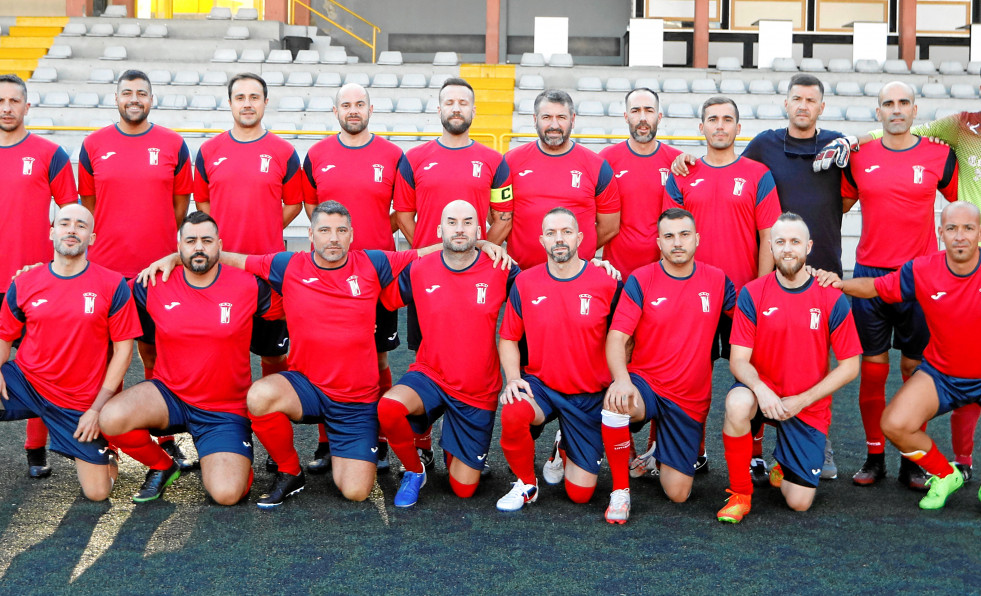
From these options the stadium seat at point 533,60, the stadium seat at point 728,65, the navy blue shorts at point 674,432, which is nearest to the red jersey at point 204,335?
the navy blue shorts at point 674,432

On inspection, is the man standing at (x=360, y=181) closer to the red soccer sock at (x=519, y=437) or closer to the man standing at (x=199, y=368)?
the man standing at (x=199, y=368)

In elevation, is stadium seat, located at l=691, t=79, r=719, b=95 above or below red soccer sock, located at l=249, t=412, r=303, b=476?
above

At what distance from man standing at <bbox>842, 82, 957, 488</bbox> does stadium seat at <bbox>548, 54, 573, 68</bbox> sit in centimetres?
923

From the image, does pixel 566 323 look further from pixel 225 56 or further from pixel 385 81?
pixel 225 56

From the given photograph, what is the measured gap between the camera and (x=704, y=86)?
12258mm

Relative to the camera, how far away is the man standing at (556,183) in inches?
→ 160

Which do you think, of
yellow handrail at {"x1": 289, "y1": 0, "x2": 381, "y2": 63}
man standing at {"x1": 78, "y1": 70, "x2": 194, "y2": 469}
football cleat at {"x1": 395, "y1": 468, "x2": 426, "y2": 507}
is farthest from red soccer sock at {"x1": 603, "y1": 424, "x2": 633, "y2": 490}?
yellow handrail at {"x1": 289, "y1": 0, "x2": 381, "y2": 63}

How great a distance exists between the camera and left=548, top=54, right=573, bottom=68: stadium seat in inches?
507

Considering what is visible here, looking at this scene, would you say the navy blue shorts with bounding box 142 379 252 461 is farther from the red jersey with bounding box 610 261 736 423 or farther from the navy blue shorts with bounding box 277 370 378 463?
the red jersey with bounding box 610 261 736 423

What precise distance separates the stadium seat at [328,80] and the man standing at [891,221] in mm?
9169

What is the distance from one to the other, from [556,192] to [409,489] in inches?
57.1

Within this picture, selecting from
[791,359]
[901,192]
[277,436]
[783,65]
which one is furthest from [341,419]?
[783,65]

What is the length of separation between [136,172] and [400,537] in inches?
81.4

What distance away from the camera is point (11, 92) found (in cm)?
402
